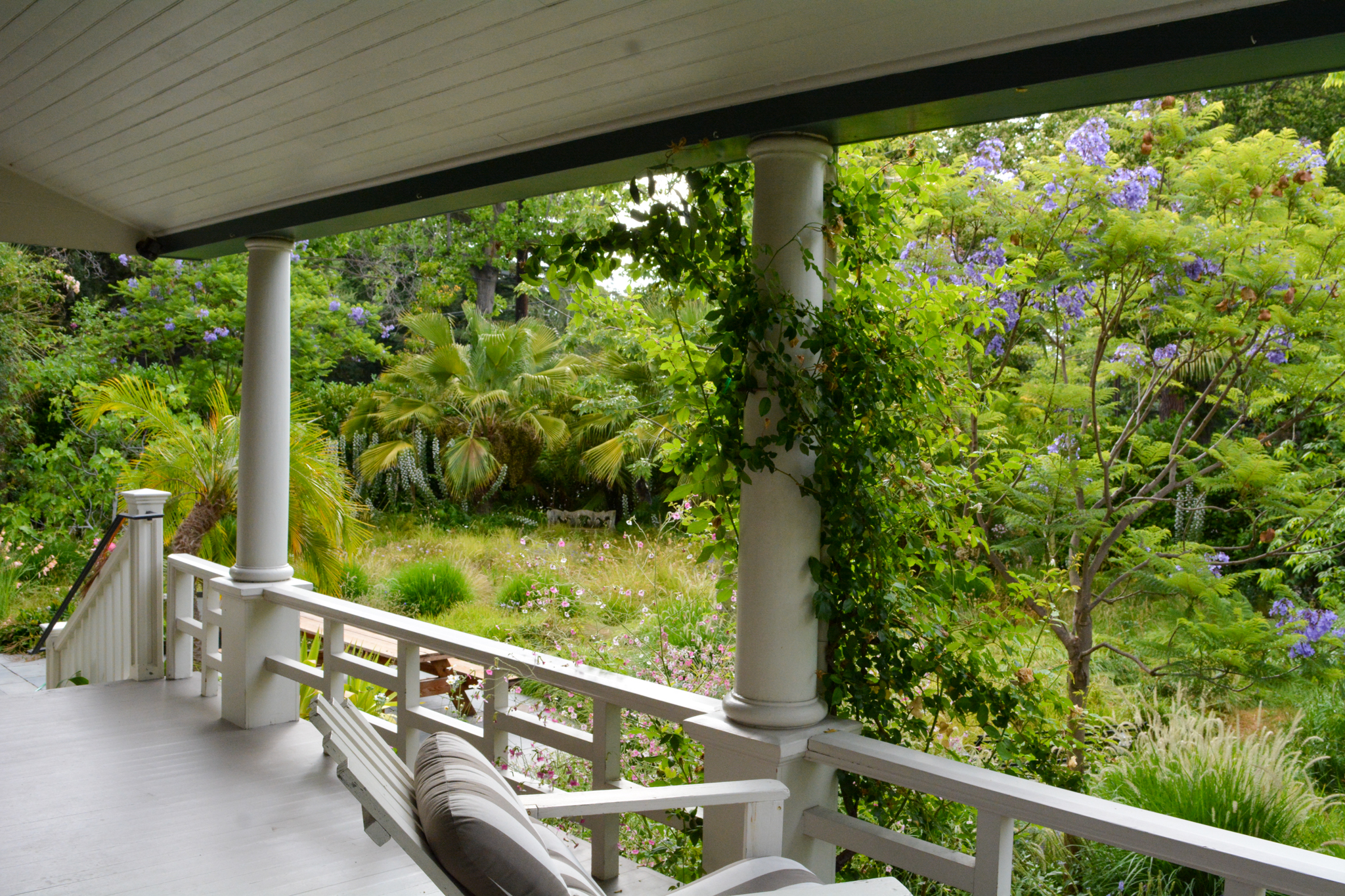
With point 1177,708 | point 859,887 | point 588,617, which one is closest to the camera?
point 859,887

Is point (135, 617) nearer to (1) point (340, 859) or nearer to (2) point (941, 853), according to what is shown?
(1) point (340, 859)

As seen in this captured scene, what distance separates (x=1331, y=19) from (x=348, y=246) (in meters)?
13.5

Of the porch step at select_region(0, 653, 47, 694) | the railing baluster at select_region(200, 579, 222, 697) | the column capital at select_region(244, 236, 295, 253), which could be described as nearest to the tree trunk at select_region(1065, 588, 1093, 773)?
the column capital at select_region(244, 236, 295, 253)

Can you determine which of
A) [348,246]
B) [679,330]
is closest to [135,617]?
[679,330]

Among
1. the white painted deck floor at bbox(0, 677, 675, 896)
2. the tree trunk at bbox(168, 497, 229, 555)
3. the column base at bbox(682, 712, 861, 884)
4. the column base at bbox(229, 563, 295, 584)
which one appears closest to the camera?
the column base at bbox(682, 712, 861, 884)

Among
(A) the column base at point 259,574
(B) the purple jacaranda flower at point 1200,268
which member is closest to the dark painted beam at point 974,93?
(A) the column base at point 259,574

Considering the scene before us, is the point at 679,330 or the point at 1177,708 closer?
the point at 679,330

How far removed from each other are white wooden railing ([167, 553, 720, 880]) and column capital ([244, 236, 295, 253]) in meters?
1.52

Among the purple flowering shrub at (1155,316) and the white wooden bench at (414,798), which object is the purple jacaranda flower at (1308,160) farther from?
the white wooden bench at (414,798)

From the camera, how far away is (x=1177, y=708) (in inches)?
171

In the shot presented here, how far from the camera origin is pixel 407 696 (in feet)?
11.6

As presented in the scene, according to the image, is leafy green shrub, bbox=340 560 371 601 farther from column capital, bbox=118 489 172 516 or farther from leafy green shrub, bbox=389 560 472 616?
column capital, bbox=118 489 172 516

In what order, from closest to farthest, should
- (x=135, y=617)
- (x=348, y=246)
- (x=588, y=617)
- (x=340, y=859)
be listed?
(x=340, y=859)
(x=135, y=617)
(x=588, y=617)
(x=348, y=246)

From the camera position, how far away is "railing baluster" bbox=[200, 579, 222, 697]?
4648mm
